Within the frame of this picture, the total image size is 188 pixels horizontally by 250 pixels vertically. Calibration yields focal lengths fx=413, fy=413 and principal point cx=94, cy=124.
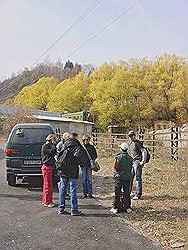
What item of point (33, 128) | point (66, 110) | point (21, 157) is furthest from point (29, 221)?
point (66, 110)

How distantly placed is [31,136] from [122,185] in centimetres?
452

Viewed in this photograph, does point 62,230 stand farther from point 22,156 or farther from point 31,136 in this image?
point 31,136

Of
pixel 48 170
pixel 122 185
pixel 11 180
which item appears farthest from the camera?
pixel 11 180

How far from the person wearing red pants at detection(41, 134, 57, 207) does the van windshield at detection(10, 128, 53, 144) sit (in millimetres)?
2643

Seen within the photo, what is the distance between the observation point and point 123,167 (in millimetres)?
8320

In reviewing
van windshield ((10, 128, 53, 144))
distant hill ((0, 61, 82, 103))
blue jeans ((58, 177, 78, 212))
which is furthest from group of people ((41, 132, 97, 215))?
distant hill ((0, 61, 82, 103))

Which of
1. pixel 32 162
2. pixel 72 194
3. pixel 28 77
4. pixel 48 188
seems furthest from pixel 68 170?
pixel 28 77

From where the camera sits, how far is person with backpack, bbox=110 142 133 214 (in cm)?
822

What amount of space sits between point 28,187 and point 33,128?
176 centimetres

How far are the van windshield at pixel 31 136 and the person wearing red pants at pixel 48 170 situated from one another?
2.64m

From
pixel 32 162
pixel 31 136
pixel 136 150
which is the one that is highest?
pixel 31 136

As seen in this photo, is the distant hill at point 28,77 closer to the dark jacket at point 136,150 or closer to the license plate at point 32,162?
the license plate at point 32,162

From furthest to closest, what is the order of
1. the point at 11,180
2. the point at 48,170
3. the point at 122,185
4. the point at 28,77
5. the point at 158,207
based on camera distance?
the point at 28,77 < the point at 11,180 < the point at 48,170 < the point at 158,207 < the point at 122,185

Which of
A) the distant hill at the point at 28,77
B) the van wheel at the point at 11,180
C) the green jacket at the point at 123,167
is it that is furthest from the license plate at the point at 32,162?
the distant hill at the point at 28,77
